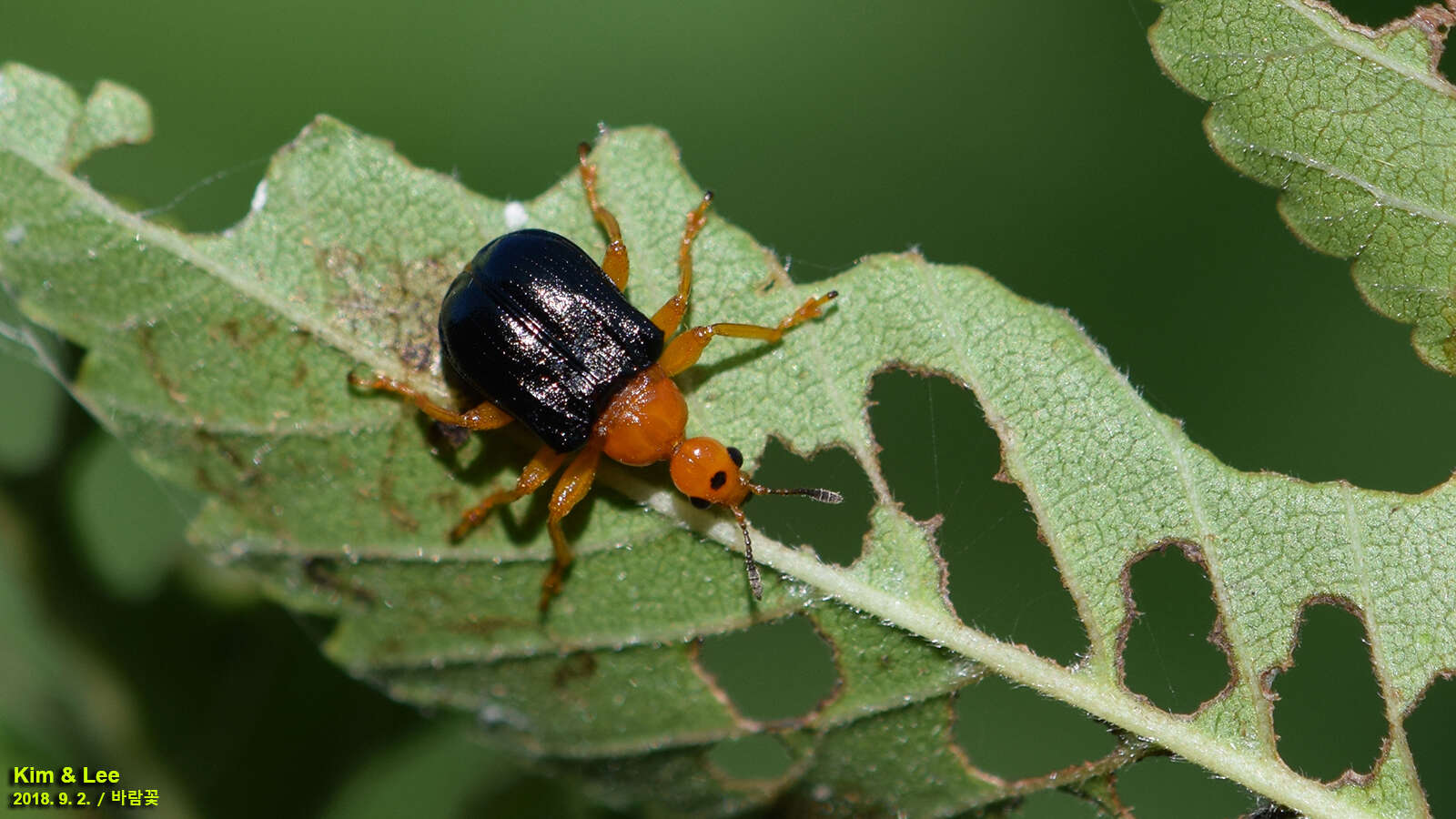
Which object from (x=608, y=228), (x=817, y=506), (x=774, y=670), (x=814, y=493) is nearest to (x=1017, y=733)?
(x=774, y=670)

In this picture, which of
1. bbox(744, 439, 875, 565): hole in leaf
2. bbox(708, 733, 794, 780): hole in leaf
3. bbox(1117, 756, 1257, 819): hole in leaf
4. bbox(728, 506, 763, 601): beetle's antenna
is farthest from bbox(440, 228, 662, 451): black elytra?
bbox(1117, 756, 1257, 819): hole in leaf

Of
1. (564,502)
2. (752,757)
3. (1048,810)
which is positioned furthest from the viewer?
(1048,810)

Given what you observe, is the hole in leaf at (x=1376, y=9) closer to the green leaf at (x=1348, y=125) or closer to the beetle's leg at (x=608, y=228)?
the green leaf at (x=1348, y=125)

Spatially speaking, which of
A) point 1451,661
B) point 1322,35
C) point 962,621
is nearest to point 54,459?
point 962,621

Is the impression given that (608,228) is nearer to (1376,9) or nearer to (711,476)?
(711,476)

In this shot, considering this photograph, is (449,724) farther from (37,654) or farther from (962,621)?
(962,621)
